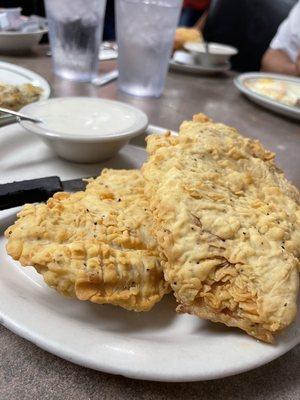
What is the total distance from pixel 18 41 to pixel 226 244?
2.09 meters

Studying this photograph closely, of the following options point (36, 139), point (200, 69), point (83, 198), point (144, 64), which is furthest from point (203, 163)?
point (200, 69)

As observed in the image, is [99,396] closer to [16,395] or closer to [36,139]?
[16,395]

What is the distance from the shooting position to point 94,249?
2.16ft

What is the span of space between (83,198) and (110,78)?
1.49m

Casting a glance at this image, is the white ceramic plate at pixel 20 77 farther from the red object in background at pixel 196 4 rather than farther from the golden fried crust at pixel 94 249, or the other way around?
the red object in background at pixel 196 4

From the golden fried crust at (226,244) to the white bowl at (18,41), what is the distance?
5.97ft

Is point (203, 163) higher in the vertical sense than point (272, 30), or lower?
higher

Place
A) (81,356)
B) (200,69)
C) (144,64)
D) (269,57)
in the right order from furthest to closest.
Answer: (269,57), (200,69), (144,64), (81,356)

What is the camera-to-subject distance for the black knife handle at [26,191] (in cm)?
85

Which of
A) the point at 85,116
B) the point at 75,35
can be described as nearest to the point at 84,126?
the point at 85,116

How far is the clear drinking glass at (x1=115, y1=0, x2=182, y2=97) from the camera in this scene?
1815mm

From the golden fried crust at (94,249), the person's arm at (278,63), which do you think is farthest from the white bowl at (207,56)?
the golden fried crust at (94,249)

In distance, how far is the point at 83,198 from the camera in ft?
2.63

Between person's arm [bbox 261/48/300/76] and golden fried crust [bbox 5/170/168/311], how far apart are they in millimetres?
2815
